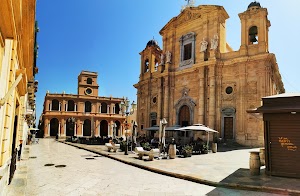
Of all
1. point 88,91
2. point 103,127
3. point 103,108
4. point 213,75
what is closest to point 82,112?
point 103,108

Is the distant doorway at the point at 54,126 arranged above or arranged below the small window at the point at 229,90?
below

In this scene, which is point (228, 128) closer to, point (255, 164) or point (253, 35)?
point (253, 35)

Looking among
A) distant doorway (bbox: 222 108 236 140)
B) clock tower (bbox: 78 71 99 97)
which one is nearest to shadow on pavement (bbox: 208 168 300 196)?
distant doorway (bbox: 222 108 236 140)

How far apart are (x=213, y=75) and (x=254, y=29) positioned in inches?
245

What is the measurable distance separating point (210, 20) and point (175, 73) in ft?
23.7

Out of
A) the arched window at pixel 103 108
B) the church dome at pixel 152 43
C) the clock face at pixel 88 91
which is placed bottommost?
the arched window at pixel 103 108

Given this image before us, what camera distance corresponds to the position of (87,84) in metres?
47.1

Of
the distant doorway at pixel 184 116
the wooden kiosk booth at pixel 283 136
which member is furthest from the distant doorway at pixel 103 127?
the wooden kiosk booth at pixel 283 136

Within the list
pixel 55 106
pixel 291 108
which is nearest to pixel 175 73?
pixel 291 108

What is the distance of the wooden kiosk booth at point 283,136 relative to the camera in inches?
310

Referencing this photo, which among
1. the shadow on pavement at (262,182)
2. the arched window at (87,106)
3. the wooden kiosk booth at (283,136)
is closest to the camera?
the shadow on pavement at (262,182)

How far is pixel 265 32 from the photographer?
2189 centimetres

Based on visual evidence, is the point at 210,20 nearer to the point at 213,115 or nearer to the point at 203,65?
the point at 203,65

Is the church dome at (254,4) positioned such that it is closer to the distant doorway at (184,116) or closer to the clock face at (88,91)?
the distant doorway at (184,116)
